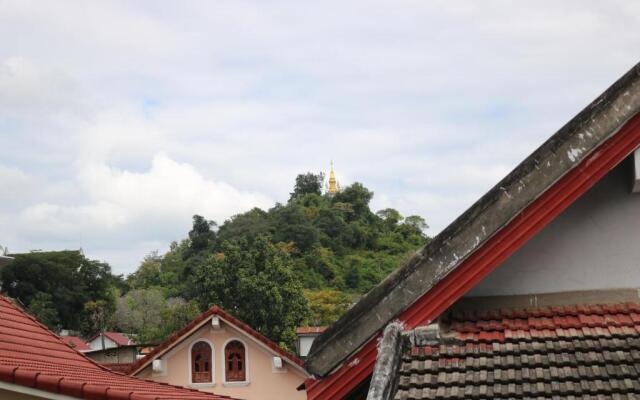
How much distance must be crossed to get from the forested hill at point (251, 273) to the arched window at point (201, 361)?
20671mm

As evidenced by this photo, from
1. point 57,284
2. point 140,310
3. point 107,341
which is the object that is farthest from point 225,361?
point 140,310

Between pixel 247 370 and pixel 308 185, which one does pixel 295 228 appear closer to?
pixel 308 185

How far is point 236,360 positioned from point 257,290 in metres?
21.7

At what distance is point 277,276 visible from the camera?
52.7 meters

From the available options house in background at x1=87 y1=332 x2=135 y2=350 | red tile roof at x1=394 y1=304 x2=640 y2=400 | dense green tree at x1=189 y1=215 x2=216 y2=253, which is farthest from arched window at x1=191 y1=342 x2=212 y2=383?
dense green tree at x1=189 y1=215 x2=216 y2=253

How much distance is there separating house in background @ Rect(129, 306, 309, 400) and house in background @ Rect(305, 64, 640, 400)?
75.5 ft

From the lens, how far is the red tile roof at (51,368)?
25.9 ft

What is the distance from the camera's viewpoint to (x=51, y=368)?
9.12m

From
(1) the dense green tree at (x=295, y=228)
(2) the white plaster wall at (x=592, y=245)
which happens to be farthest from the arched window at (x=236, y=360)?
(1) the dense green tree at (x=295, y=228)

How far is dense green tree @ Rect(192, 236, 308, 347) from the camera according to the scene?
50781 mm

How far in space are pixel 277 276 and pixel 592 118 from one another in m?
48.1

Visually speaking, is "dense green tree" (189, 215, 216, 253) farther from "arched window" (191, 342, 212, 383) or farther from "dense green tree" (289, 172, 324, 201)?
"arched window" (191, 342, 212, 383)

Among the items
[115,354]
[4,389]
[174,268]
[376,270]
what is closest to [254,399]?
[115,354]

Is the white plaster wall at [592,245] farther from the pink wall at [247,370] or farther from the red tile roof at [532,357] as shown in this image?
the pink wall at [247,370]
